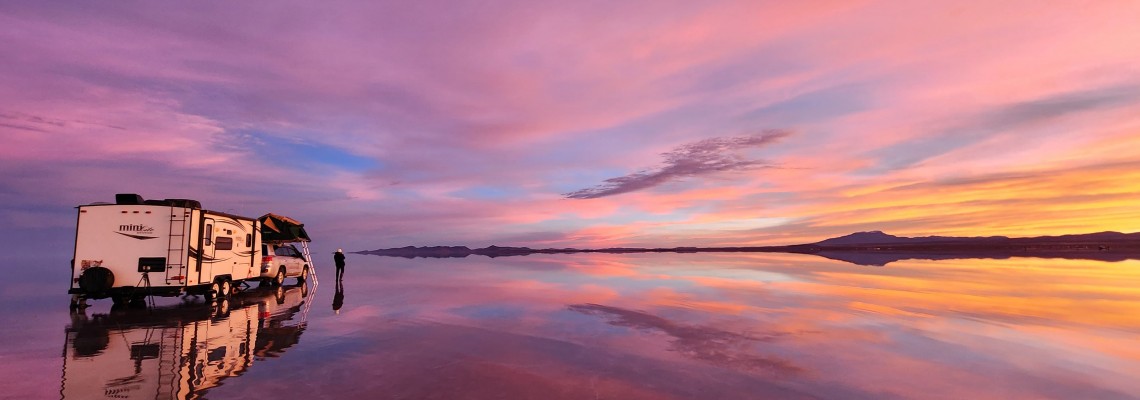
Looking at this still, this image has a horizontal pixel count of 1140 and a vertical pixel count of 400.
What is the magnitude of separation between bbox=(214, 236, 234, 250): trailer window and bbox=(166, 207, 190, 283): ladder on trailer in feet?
5.95

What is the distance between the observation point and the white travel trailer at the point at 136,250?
18.0 meters

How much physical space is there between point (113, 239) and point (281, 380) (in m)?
14.8

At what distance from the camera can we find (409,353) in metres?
11.0

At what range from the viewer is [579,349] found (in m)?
11.7

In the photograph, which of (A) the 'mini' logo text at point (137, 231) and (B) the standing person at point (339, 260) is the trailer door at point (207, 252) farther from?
(B) the standing person at point (339, 260)

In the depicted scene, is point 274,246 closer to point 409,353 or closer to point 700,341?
point 409,353

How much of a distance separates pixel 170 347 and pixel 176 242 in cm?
916

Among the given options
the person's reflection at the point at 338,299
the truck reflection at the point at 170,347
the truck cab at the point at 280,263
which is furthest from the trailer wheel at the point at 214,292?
the truck cab at the point at 280,263

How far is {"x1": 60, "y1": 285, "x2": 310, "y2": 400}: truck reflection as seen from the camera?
8.39m

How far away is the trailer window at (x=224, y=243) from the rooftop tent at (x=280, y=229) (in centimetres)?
639

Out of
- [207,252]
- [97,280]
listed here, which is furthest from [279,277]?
[97,280]

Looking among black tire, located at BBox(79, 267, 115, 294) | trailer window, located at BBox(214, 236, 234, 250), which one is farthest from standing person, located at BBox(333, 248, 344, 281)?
black tire, located at BBox(79, 267, 115, 294)

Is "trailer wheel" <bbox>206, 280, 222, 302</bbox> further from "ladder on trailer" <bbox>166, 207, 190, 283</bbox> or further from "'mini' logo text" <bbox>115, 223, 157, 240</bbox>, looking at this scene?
"'mini' logo text" <bbox>115, 223, 157, 240</bbox>

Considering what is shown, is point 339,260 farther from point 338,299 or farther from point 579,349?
point 579,349
